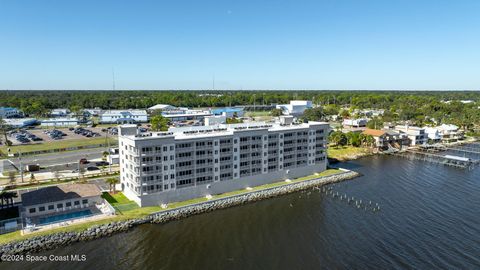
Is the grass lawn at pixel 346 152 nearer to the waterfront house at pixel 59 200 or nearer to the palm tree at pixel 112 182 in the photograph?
the palm tree at pixel 112 182

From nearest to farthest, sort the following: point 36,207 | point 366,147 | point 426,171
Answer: point 36,207
point 426,171
point 366,147

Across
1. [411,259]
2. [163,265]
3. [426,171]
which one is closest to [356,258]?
[411,259]

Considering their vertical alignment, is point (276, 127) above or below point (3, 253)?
above

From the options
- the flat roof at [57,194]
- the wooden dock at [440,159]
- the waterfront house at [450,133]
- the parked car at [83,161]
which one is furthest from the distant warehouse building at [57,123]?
the waterfront house at [450,133]

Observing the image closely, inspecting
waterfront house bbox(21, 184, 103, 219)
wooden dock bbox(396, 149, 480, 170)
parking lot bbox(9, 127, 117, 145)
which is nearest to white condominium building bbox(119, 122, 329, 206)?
waterfront house bbox(21, 184, 103, 219)

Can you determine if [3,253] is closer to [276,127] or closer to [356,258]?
[356,258]

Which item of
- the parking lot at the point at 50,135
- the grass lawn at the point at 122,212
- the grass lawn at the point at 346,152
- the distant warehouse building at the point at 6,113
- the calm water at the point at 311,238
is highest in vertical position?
the distant warehouse building at the point at 6,113

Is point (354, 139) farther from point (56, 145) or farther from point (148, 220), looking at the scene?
point (56, 145)
